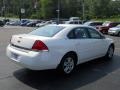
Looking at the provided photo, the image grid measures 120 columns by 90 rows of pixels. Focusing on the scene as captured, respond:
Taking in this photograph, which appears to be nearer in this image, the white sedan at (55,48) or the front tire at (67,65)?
the white sedan at (55,48)

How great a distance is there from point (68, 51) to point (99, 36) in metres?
2.10

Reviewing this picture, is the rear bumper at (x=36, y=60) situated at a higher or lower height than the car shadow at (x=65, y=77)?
higher

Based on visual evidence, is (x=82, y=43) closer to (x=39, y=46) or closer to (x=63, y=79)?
(x=63, y=79)

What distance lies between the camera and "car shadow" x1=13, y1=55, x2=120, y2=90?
6.31 meters

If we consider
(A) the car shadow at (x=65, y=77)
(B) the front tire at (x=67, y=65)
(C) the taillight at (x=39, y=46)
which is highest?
(C) the taillight at (x=39, y=46)

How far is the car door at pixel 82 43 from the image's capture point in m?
7.61

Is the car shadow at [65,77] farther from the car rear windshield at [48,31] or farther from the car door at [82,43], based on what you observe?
the car rear windshield at [48,31]

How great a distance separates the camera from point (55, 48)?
6836 mm

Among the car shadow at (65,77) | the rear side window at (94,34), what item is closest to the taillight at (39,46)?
the car shadow at (65,77)

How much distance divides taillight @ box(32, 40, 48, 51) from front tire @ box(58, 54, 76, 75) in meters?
0.75

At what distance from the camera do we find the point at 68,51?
7238 mm

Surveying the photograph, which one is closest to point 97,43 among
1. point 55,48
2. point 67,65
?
point 67,65

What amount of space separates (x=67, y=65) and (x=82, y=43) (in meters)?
0.90

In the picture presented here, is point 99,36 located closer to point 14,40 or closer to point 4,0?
point 14,40
